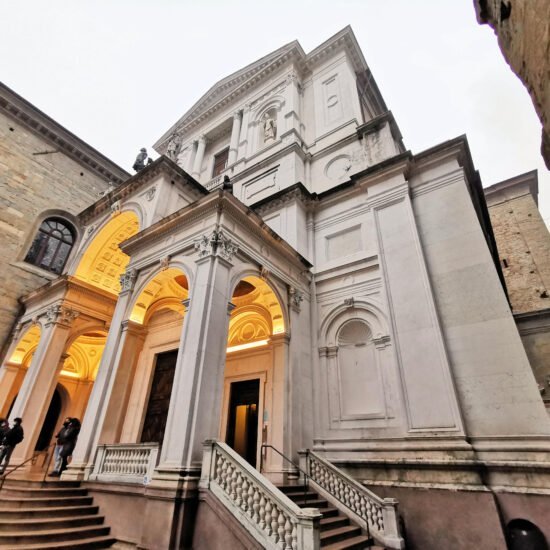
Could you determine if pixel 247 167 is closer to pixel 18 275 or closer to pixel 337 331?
pixel 337 331

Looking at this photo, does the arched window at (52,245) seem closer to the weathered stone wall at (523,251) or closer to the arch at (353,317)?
the arch at (353,317)

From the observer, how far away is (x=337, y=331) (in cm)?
1073

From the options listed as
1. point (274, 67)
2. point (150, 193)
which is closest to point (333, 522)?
point (150, 193)

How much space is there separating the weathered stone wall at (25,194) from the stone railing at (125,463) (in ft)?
33.2

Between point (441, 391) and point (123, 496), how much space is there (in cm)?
729

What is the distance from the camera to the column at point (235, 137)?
61.3 feet

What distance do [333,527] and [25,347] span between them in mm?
13875

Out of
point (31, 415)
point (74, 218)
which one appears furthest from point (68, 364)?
point (74, 218)

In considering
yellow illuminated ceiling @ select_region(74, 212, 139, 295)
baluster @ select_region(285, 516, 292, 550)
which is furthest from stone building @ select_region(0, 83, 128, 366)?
baluster @ select_region(285, 516, 292, 550)

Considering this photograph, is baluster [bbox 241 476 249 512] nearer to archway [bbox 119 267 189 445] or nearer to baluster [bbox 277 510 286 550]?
baluster [bbox 277 510 286 550]

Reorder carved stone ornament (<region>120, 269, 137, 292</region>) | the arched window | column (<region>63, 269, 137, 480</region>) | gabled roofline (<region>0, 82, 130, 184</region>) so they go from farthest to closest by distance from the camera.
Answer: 1. gabled roofline (<region>0, 82, 130, 184</region>)
2. the arched window
3. carved stone ornament (<region>120, 269, 137, 292</region>)
4. column (<region>63, 269, 137, 480</region>)

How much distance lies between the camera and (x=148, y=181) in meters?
13.0

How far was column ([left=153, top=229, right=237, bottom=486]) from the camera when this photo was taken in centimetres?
638

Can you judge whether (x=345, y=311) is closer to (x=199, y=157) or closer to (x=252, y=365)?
(x=252, y=365)
